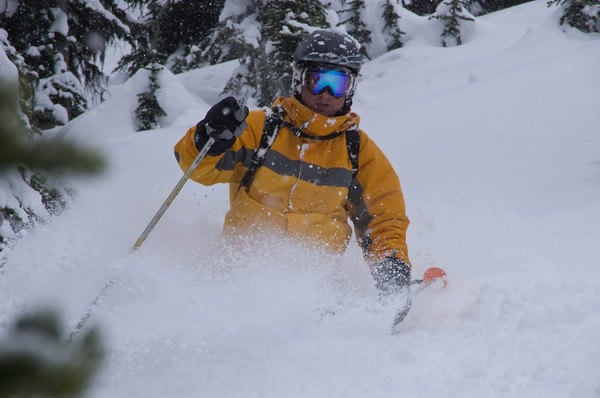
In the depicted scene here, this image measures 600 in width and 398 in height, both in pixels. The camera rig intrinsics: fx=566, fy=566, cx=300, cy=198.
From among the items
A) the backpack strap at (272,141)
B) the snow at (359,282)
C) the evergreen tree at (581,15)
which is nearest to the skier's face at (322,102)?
the backpack strap at (272,141)

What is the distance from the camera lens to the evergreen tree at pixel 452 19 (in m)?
15.1

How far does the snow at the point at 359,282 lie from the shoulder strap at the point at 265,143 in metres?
0.52

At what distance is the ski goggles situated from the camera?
434 cm

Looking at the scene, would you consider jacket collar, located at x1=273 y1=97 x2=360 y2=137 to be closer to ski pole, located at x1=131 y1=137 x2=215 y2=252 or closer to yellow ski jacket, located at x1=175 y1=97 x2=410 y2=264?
yellow ski jacket, located at x1=175 y1=97 x2=410 y2=264

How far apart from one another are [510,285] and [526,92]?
23.6ft

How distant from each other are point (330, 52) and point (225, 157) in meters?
1.14

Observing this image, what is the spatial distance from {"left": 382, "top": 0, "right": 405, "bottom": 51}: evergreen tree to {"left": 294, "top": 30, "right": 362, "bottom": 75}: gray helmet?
11.4 meters

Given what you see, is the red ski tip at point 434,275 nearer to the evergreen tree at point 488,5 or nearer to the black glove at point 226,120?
the black glove at point 226,120

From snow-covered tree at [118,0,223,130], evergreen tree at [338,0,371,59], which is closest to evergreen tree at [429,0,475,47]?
evergreen tree at [338,0,371,59]

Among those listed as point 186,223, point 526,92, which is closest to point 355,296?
point 186,223

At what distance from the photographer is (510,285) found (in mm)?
4008

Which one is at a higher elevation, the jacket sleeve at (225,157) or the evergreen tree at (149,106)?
the jacket sleeve at (225,157)

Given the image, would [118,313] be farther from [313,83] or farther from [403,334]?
Result: [313,83]

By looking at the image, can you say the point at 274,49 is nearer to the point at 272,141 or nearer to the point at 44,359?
the point at 272,141
